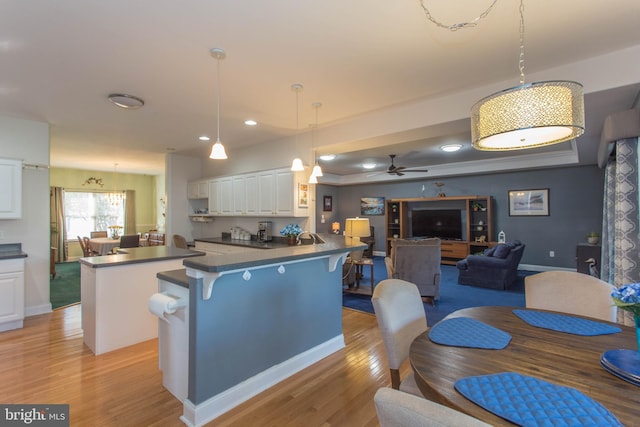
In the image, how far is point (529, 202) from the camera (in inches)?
282

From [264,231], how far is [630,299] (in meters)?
4.61

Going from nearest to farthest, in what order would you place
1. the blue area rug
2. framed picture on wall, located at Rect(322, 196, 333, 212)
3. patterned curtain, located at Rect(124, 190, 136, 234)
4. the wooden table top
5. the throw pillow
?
the wooden table top → the blue area rug → the throw pillow → patterned curtain, located at Rect(124, 190, 136, 234) → framed picture on wall, located at Rect(322, 196, 333, 212)

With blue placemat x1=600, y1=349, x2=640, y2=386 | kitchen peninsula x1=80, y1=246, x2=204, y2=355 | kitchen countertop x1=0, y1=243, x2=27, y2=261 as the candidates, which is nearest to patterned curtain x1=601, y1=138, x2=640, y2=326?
blue placemat x1=600, y1=349, x2=640, y2=386

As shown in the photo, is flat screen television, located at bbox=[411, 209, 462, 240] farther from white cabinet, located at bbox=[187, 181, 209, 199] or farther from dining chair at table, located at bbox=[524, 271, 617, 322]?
dining chair at table, located at bbox=[524, 271, 617, 322]

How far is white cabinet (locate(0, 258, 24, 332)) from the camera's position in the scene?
3.42m

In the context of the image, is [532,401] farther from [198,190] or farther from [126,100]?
A: [198,190]

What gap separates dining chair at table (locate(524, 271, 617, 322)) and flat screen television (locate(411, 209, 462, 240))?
6314 mm

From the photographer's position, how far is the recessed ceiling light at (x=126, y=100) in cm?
314

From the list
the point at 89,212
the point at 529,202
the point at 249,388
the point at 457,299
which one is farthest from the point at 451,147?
the point at 89,212

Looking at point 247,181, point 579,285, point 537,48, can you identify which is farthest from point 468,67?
point 247,181

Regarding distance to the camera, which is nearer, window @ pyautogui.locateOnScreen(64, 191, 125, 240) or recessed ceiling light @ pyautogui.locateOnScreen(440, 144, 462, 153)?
recessed ceiling light @ pyautogui.locateOnScreen(440, 144, 462, 153)

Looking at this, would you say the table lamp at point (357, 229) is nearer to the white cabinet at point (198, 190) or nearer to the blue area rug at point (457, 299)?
the blue area rug at point (457, 299)

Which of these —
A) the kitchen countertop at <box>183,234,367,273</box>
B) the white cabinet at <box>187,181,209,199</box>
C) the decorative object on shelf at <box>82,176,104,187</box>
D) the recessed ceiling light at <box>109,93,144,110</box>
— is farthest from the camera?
the decorative object on shelf at <box>82,176,104,187</box>

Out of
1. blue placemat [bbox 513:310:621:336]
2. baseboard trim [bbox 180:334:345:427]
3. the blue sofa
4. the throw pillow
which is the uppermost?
blue placemat [bbox 513:310:621:336]
